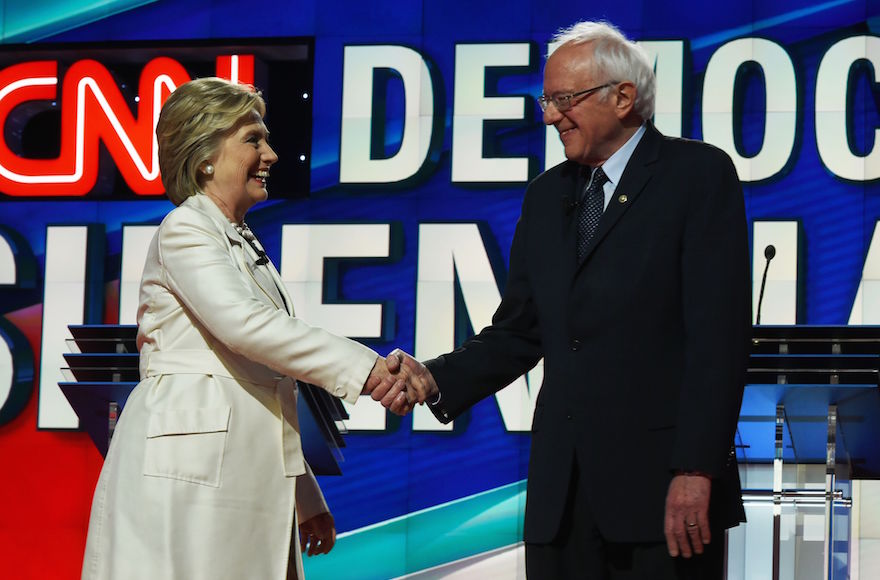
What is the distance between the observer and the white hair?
Result: 242 cm

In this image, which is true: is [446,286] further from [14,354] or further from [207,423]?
[207,423]

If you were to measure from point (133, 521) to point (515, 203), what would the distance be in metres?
3.51

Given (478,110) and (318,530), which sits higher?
(478,110)

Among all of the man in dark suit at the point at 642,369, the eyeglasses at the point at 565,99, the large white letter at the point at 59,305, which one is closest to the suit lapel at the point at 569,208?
the man in dark suit at the point at 642,369

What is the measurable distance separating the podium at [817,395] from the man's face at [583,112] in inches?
47.0

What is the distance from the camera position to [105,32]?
6148 mm

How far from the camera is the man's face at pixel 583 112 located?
241cm

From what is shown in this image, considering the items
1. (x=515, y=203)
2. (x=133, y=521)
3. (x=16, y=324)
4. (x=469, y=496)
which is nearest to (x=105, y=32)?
(x=16, y=324)

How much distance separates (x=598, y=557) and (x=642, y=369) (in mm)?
335

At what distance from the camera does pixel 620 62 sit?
2420 millimetres

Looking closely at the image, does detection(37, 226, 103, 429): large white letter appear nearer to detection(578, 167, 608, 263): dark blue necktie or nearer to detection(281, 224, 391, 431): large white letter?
detection(281, 224, 391, 431): large white letter

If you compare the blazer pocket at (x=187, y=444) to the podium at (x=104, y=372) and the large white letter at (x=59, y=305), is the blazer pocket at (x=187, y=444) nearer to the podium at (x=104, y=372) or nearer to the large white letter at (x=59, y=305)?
the podium at (x=104, y=372)

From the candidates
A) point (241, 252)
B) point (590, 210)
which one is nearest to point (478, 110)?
point (241, 252)

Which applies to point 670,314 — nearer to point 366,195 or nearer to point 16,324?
point 366,195
